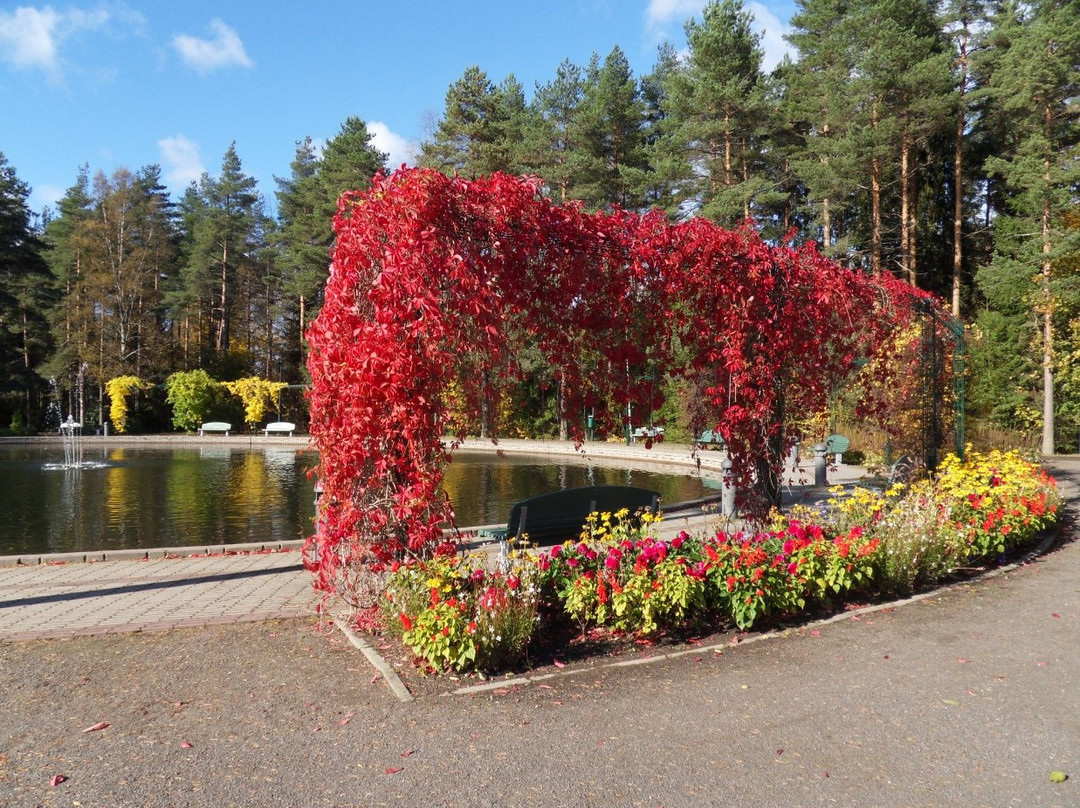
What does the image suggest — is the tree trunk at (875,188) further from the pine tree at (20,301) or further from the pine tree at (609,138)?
the pine tree at (20,301)

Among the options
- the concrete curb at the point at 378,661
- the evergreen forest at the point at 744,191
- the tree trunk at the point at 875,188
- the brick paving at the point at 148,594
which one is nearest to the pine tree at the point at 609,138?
the evergreen forest at the point at 744,191

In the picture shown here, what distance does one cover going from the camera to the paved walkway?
18.1 feet

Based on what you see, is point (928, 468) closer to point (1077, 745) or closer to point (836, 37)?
point (1077, 745)

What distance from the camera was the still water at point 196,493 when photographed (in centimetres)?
1026

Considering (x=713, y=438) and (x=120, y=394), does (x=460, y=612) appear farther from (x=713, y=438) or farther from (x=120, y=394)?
(x=120, y=394)

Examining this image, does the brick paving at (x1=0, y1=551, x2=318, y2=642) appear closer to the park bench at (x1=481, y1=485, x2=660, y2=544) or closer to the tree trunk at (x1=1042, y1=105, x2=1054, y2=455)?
the park bench at (x1=481, y1=485, x2=660, y2=544)

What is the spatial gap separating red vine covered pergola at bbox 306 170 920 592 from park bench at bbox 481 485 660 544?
0.89m

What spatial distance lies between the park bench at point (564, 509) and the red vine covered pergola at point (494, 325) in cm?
89

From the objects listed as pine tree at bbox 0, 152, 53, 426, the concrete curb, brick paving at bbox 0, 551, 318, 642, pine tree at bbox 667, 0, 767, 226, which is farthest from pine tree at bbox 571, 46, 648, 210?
pine tree at bbox 0, 152, 53, 426

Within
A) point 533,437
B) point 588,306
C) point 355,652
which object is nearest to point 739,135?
point 533,437

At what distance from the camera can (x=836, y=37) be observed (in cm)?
2616

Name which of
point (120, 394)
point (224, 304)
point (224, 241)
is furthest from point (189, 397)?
point (224, 241)

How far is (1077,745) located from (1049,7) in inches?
1132

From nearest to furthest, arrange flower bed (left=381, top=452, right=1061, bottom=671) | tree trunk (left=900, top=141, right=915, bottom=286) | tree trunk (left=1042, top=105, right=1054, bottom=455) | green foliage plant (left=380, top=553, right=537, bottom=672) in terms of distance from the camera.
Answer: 1. green foliage plant (left=380, top=553, right=537, bottom=672)
2. flower bed (left=381, top=452, right=1061, bottom=671)
3. tree trunk (left=1042, top=105, right=1054, bottom=455)
4. tree trunk (left=900, top=141, right=915, bottom=286)
